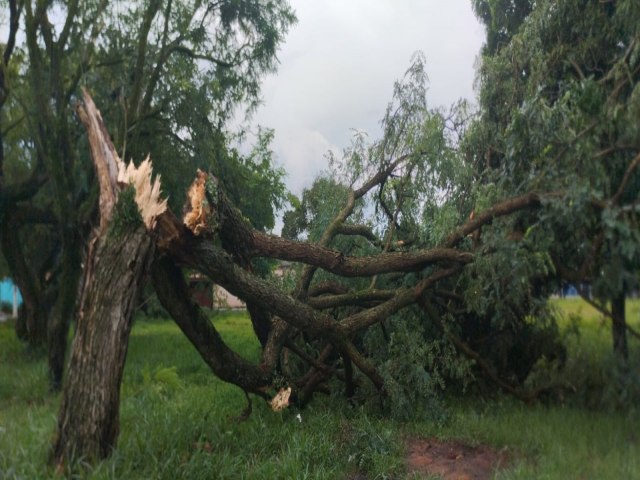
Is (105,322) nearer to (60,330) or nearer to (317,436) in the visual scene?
(317,436)

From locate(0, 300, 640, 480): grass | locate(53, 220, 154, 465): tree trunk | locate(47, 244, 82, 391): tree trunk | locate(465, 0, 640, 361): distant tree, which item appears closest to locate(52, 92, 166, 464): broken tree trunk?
locate(53, 220, 154, 465): tree trunk

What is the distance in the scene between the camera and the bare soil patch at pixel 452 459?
6.30 metres

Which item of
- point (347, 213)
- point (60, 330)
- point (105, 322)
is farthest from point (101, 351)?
point (60, 330)

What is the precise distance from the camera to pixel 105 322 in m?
5.81

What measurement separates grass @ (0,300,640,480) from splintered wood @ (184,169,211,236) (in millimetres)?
1828

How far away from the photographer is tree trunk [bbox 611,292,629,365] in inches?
278

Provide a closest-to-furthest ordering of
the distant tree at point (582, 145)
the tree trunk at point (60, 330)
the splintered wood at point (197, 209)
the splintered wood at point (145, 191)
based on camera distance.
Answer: the splintered wood at point (145, 191) → the splintered wood at point (197, 209) → the distant tree at point (582, 145) → the tree trunk at point (60, 330)

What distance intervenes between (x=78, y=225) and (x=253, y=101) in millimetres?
4700

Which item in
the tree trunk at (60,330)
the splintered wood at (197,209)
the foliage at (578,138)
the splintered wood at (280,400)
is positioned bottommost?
the splintered wood at (280,400)

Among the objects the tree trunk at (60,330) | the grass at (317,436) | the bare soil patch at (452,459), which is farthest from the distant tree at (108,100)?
the bare soil patch at (452,459)

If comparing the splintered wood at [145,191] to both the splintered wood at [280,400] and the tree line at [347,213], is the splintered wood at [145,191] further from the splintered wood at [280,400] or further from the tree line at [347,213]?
the splintered wood at [280,400]

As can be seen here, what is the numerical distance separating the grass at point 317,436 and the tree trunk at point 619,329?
9cm

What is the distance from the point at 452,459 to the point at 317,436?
1.24m

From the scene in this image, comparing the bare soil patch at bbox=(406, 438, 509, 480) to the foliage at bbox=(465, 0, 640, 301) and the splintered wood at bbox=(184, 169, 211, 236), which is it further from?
the splintered wood at bbox=(184, 169, 211, 236)
